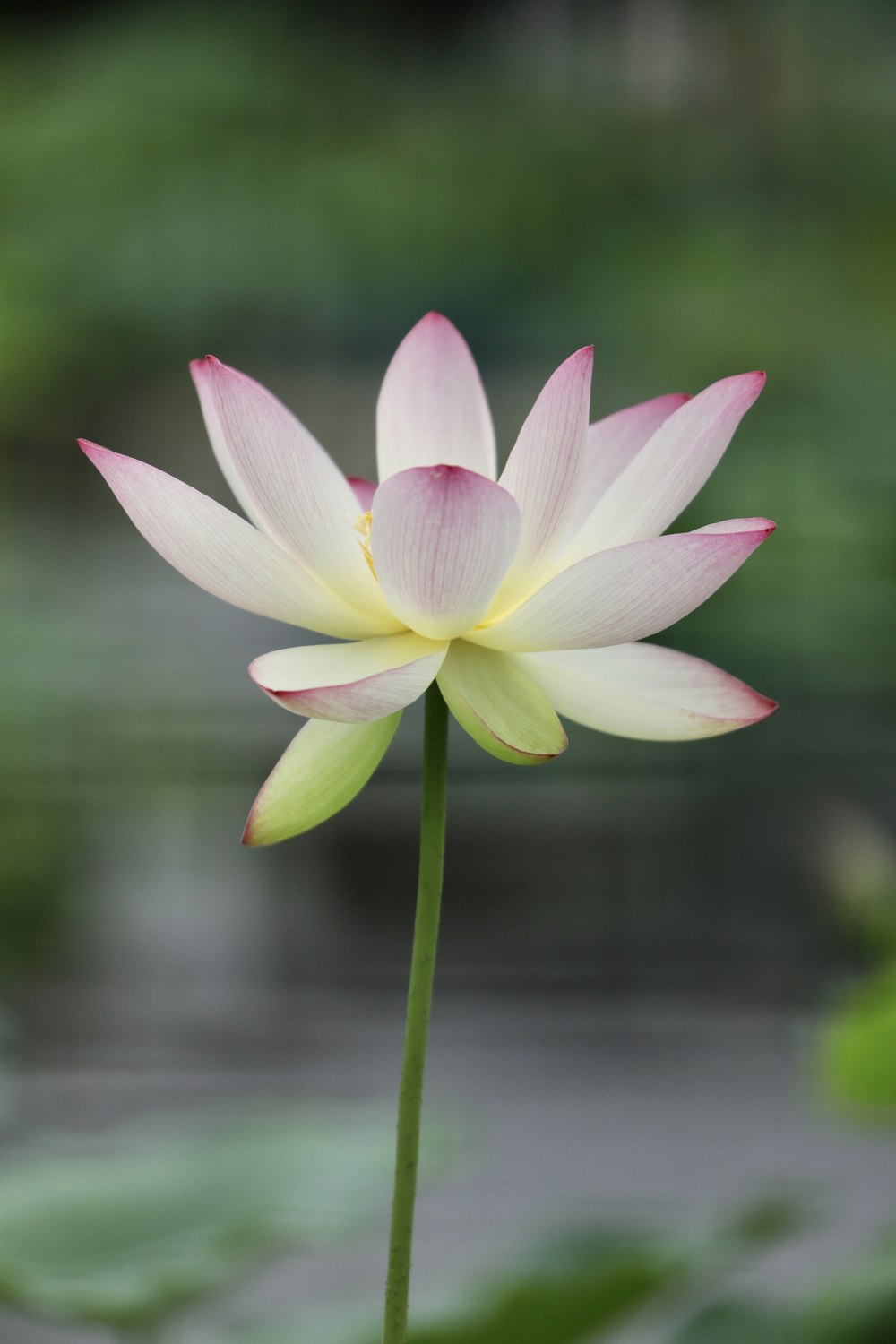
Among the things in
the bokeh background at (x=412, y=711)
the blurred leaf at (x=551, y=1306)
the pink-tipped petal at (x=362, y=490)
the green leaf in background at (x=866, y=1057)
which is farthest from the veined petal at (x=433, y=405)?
the bokeh background at (x=412, y=711)

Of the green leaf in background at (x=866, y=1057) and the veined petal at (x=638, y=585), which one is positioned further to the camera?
the green leaf in background at (x=866, y=1057)

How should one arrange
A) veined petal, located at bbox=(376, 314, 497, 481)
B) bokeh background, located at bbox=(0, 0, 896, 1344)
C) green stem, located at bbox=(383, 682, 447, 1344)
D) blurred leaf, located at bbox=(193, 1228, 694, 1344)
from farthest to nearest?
bokeh background, located at bbox=(0, 0, 896, 1344) → blurred leaf, located at bbox=(193, 1228, 694, 1344) → veined petal, located at bbox=(376, 314, 497, 481) → green stem, located at bbox=(383, 682, 447, 1344)

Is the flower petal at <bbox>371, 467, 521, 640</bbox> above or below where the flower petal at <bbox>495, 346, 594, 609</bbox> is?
below

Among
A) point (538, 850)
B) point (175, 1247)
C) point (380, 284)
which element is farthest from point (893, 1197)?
point (380, 284)

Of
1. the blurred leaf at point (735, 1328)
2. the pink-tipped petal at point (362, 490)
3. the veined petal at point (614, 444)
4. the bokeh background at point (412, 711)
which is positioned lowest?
the blurred leaf at point (735, 1328)

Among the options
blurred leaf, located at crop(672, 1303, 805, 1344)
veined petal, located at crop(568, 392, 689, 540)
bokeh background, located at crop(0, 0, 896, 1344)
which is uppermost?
bokeh background, located at crop(0, 0, 896, 1344)

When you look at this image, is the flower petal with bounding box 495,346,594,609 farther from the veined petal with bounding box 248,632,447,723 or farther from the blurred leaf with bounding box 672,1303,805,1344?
the blurred leaf with bounding box 672,1303,805,1344

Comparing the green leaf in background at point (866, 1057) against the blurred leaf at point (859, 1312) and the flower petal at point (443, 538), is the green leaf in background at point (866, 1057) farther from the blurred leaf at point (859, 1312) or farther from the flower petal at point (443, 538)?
the flower petal at point (443, 538)

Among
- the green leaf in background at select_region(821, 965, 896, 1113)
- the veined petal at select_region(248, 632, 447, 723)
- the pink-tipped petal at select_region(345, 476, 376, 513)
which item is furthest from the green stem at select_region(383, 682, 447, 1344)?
the green leaf in background at select_region(821, 965, 896, 1113)
